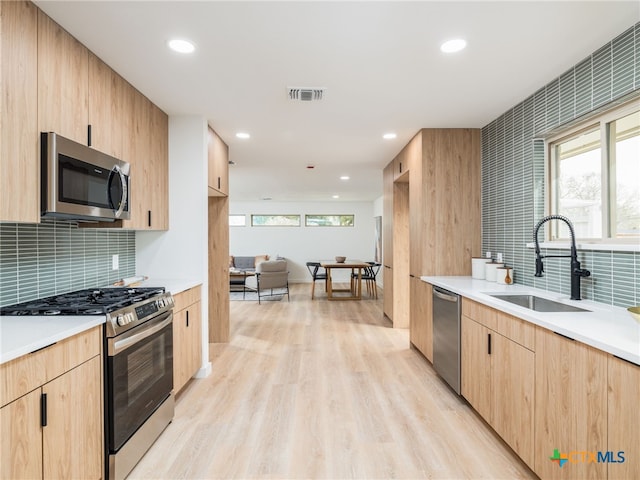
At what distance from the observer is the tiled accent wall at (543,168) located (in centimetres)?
193

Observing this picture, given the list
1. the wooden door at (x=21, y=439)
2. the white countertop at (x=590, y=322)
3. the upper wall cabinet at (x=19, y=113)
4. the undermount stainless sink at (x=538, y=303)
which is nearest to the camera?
the wooden door at (x=21, y=439)

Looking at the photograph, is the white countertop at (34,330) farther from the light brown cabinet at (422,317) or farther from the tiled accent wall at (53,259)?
the light brown cabinet at (422,317)

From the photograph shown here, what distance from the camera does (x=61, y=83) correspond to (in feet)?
6.19

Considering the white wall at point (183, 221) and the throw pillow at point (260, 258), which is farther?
the throw pillow at point (260, 258)

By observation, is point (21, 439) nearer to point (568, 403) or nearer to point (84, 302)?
point (84, 302)

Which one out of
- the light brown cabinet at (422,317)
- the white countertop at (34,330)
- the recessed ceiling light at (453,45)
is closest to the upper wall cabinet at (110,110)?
the white countertop at (34,330)

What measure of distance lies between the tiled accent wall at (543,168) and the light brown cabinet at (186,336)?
280 cm

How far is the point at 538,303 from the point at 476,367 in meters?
0.62

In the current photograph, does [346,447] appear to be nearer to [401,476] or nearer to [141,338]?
[401,476]

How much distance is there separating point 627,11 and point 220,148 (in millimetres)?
3451

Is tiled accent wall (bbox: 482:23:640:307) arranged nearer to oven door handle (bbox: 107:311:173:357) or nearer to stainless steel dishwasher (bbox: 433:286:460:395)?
stainless steel dishwasher (bbox: 433:286:460:395)

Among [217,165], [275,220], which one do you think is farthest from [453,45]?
[275,220]

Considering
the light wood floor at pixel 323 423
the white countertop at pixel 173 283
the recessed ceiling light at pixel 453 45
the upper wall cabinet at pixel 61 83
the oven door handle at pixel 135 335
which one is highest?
the recessed ceiling light at pixel 453 45

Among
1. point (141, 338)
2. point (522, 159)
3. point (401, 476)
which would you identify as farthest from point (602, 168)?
point (141, 338)
